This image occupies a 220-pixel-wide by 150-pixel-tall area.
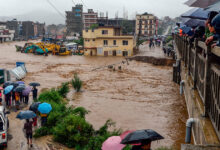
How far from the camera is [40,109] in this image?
1033cm

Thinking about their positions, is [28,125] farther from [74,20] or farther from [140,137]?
[74,20]

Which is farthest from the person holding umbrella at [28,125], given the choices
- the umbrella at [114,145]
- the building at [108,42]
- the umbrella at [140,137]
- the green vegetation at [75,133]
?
the building at [108,42]

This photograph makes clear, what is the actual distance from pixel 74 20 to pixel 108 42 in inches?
2308

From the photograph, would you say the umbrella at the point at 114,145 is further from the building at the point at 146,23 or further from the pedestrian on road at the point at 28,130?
the building at the point at 146,23

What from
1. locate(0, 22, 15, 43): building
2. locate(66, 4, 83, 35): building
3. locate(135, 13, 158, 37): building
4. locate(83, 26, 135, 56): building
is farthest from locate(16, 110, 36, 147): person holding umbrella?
locate(66, 4, 83, 35): building

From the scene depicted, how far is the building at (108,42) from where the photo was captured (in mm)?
45781

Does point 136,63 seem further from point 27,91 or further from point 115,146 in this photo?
point 115,146

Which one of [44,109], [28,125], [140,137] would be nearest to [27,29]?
[44,109]

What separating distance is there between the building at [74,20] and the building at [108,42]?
55.8 meters

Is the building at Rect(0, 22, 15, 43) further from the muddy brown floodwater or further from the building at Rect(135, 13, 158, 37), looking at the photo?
the muddy brown floodwater

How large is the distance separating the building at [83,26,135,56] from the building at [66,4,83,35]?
5582 cm

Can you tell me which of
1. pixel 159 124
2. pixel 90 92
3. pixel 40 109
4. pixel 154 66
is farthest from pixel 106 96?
pixel 154 66

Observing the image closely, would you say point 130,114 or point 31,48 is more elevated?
point 31,48

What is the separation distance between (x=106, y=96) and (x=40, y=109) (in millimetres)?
8410
